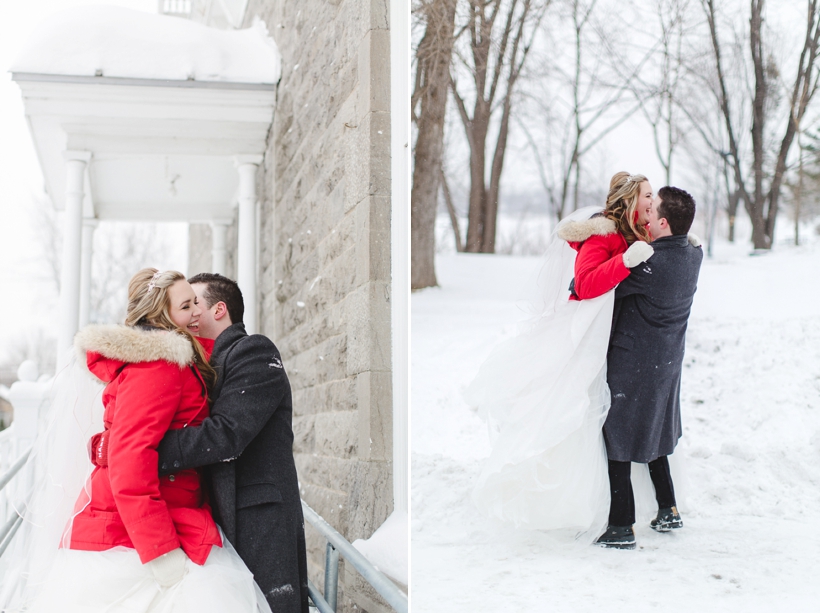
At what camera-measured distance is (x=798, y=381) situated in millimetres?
2494

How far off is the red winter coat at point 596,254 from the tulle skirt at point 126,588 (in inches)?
57.4

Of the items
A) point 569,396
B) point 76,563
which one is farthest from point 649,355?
point 76,563

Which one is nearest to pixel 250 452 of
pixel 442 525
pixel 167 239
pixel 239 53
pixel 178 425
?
pixel 178 425

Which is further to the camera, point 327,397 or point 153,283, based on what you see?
point 327,397

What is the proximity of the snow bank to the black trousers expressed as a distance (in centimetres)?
71

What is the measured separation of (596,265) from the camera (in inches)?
97.5

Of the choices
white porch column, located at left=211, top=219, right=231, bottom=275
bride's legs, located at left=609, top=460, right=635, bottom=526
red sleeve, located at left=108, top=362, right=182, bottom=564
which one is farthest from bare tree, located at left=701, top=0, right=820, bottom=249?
white porch column, located at left=211, top=219, right=231, bottom=275

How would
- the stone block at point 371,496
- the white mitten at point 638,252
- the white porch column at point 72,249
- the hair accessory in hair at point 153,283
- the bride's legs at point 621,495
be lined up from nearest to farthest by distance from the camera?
the hair accessory in hair at point 153,283
the white mitten at point 638,252
the bride's legs at point 621,495
the stone block at point 371,496
the white porch column at point 72,249

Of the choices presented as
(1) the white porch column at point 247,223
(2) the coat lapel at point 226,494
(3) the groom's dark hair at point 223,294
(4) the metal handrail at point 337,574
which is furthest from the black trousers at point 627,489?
(1) the white porch column at point 247,223

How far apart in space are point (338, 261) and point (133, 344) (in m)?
1.45

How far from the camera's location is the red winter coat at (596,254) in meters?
2.45

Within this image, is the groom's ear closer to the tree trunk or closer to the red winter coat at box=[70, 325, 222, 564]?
the red winter coat at box=[70, 325, 222, 564]

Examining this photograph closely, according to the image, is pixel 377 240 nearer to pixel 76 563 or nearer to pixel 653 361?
pixel 653 361

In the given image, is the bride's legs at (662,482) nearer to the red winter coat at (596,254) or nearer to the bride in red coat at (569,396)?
the bride in red coat at (569,396)
